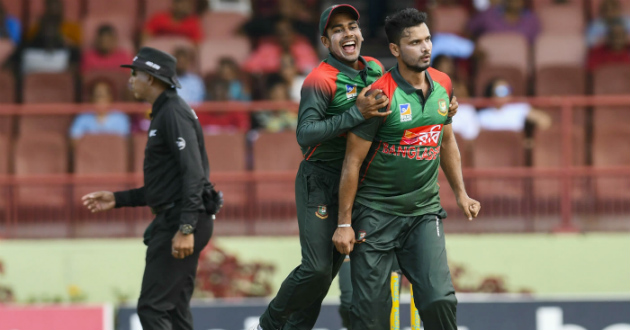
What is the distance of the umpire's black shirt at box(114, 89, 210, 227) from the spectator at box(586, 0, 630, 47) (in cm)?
664

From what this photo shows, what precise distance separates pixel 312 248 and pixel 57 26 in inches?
296

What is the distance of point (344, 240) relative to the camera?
5922mm

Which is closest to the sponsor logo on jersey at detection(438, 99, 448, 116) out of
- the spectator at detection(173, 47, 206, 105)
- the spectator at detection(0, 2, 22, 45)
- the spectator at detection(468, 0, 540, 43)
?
the spectator at detection(173, 47, 206, 105)

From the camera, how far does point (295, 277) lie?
6301 millimetres

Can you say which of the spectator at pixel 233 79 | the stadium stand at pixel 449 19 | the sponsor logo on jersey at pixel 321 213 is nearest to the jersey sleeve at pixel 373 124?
the sponsor logo on jersey at pixel 321 213

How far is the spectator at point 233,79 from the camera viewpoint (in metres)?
11.4

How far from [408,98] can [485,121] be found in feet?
14.6

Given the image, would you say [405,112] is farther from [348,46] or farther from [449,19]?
[449,19]

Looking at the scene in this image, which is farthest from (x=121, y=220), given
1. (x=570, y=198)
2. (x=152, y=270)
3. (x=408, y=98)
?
(x=408, y=98)

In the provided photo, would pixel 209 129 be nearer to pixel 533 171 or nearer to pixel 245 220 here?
pixel 245 220

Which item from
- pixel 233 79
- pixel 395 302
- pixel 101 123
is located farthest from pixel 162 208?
pixel 233 79

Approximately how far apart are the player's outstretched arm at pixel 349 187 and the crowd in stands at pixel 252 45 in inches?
172

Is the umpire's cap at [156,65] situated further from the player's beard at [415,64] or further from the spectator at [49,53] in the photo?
the spectator at [49,53]

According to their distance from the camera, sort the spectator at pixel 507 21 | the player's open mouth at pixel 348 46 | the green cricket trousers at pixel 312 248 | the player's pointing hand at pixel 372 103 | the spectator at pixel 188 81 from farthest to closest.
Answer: the spectator at pixel 507 21 < the spectator at pixel 188 81 < the green cricket trousers at pixel 312 248 < the player's open mouth at pixel 348 46 < the player's pointing hand at pixel 372 103
